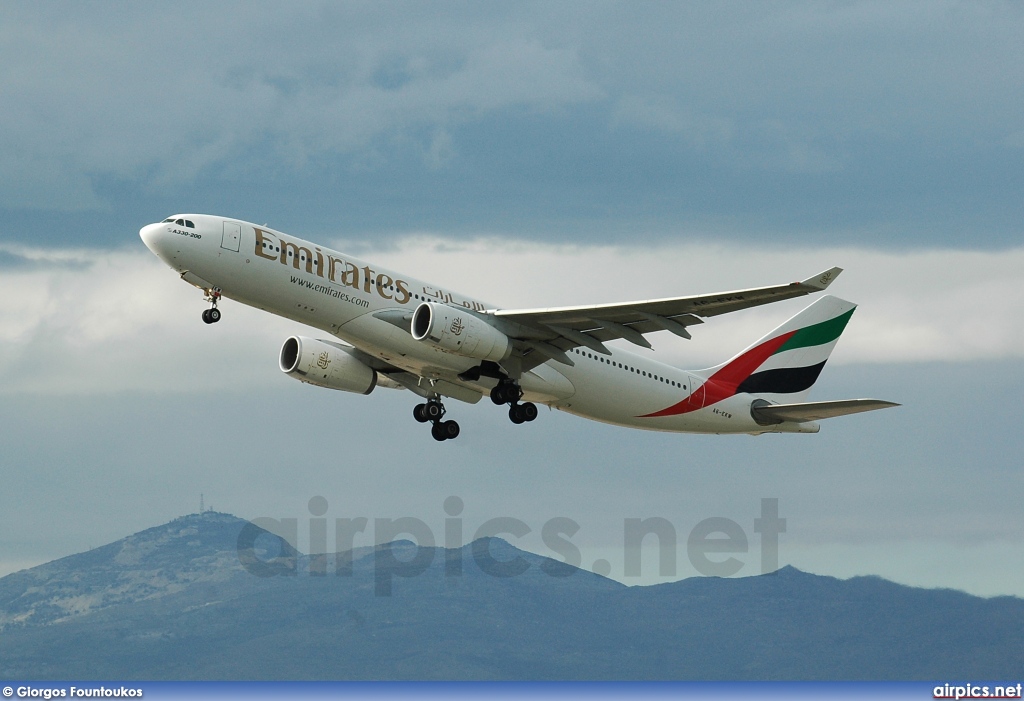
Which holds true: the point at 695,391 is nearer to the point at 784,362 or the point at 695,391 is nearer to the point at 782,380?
the point at 782,380

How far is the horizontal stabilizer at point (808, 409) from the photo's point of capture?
5088cm

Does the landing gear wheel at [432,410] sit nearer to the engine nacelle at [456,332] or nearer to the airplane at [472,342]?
the airplane at [472,342]

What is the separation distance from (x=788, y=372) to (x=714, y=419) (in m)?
5.95

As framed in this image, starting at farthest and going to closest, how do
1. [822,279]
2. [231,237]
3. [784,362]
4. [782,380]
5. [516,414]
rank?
1. [784,362]
2. [782,380]
3. [516,414]
4. [231,237]
5. [822,279]

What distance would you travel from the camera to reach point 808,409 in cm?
5434

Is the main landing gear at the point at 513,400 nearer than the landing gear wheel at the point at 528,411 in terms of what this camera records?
Yes

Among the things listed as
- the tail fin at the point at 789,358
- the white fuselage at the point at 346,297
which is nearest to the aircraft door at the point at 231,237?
the white fuselage at the point at 346,297

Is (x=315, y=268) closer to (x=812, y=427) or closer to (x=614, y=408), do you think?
(x=614, y=408)

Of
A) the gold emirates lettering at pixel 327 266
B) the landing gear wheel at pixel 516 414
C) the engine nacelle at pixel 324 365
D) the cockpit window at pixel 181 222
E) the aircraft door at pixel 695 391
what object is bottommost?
the landing gear wheel at pixel 516 414

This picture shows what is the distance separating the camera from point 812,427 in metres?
57.5

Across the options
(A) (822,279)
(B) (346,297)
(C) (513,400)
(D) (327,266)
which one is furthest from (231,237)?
(A) (822,279)

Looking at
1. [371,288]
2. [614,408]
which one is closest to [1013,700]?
[614,408]

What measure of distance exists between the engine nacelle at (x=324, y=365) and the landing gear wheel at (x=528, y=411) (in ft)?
21.7

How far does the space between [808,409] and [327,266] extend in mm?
20500
